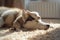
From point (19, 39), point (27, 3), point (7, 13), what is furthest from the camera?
point (27, 3)

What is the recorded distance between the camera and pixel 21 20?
2.48m

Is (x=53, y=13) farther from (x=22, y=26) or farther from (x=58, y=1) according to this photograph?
(x=22, y=26)

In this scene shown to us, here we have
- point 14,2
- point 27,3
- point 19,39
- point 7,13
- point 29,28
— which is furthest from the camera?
point 27,3

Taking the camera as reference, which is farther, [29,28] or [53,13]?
[53,13]

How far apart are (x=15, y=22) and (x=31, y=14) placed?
0.29 meters

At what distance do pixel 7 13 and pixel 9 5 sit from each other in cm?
104

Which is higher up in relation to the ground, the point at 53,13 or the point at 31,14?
the point at 31,14

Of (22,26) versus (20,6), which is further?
(20,6)

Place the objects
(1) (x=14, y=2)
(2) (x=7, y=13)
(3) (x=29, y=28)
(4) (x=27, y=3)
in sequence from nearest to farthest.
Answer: (3) (x=29, y=28) → (2) (x=7, y=13) → (1) (x=14, y=2) → (4) (x=27, y=3)

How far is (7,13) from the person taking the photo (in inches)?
113

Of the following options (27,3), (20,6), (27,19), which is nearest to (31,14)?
(27,19)

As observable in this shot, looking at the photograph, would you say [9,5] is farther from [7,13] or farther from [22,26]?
[22,26]

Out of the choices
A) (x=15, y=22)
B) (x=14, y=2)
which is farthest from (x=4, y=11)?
(x=14, y=2)

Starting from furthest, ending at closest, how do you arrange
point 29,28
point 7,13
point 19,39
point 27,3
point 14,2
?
point 27,3
point 14,2
point 7,13
point 29,28
point 19,39
